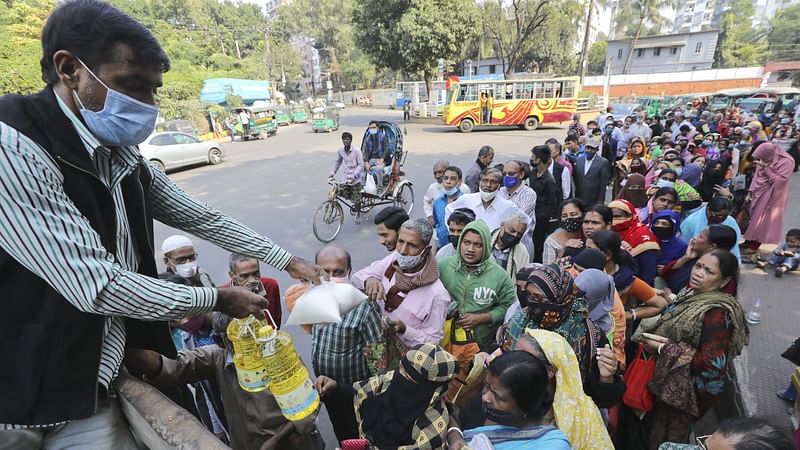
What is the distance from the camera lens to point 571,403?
165cm

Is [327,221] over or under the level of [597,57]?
under

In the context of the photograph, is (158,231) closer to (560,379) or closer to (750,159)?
(560,379)

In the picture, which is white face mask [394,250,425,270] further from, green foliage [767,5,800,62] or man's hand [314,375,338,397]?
green foliage [767,5,800,62]

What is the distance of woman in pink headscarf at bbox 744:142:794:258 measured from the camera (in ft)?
17.5

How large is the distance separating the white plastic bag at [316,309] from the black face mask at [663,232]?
11.6 ft

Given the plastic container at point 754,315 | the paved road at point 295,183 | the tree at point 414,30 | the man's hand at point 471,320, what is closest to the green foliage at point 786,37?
the tree at point 414,30

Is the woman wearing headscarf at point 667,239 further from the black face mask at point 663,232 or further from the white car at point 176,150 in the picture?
the white car at point 176,150

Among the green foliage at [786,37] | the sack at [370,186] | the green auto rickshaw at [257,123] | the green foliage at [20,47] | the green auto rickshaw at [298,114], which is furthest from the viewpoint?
the green foliage at [786,37]

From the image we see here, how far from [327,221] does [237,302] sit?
5658 mm

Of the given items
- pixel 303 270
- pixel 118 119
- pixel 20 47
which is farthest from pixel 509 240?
pixel 20 47

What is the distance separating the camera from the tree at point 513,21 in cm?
2712

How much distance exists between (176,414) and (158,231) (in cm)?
748

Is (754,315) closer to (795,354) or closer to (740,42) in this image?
(795,354)

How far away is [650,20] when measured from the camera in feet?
151
